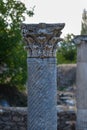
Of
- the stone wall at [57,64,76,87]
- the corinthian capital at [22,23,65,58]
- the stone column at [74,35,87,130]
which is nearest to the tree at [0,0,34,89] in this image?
the stone wall at [57,64,76,87]

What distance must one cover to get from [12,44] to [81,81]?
813 centimetres

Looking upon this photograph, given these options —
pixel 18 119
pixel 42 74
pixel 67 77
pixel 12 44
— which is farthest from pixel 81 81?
pixel 67 77

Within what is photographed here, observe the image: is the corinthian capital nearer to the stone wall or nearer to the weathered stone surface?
the weathered stone surface

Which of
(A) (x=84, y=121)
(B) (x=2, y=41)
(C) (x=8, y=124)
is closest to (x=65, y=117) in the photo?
(A) (x=84, y=121)

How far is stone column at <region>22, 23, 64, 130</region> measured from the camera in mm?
7527

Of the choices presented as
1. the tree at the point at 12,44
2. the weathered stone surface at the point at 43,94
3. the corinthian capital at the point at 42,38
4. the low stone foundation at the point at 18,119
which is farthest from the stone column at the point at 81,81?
the tree at the point at 12,44

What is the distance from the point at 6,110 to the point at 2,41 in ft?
24.9

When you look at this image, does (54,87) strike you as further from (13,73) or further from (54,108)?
(13,73)

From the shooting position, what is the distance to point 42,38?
755cm

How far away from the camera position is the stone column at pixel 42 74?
7527 millimetres

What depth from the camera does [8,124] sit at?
39.4 feet

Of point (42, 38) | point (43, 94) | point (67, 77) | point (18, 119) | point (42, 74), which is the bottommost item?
point (67, 77)

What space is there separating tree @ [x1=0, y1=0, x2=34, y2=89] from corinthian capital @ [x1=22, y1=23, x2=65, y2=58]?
11568mm

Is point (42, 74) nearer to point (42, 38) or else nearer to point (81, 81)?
point (42, 38)
